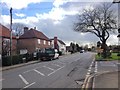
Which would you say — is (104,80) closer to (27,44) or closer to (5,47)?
(5,47)

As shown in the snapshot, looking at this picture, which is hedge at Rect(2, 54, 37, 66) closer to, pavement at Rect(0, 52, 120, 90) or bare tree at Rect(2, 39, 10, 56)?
bare tree at Rect(2, 39, 10, 56)

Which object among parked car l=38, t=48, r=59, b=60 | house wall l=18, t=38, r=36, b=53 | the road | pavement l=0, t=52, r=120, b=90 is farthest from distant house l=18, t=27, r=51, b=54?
pavement l=0, t=52, r=120, b=90

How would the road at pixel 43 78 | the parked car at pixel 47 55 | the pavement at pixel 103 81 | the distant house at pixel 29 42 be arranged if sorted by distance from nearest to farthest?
1. the pavement at pixel 103 81
2. the road at pixel 43 78
3. the parked car at pixel 47 55
4. the distant house at pixel 29 42

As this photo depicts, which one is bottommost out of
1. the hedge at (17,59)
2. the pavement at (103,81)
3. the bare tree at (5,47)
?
the pavement at (103,81)

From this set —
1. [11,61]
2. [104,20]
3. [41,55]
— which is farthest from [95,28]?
[11,61]

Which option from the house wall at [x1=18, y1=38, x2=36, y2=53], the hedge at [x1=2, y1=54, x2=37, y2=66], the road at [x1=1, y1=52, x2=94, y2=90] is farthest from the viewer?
the house wall at [x1=18, y1=38, x2=36, y2=53]

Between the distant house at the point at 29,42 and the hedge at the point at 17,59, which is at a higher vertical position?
the distant house at the point at 29,42

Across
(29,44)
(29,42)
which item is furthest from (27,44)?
(29,42)

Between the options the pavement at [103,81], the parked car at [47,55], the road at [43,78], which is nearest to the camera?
the pavement at [103,81]

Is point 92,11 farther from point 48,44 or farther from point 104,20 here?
point 48,44

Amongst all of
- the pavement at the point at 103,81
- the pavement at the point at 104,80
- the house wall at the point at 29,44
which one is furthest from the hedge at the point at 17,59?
the house wall at the point at 29,44

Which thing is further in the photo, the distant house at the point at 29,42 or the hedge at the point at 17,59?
the distant house at the point at 29,42

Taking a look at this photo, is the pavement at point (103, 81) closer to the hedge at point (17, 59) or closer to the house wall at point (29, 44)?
the hedge at point (17, 59)

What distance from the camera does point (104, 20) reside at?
209 feet
